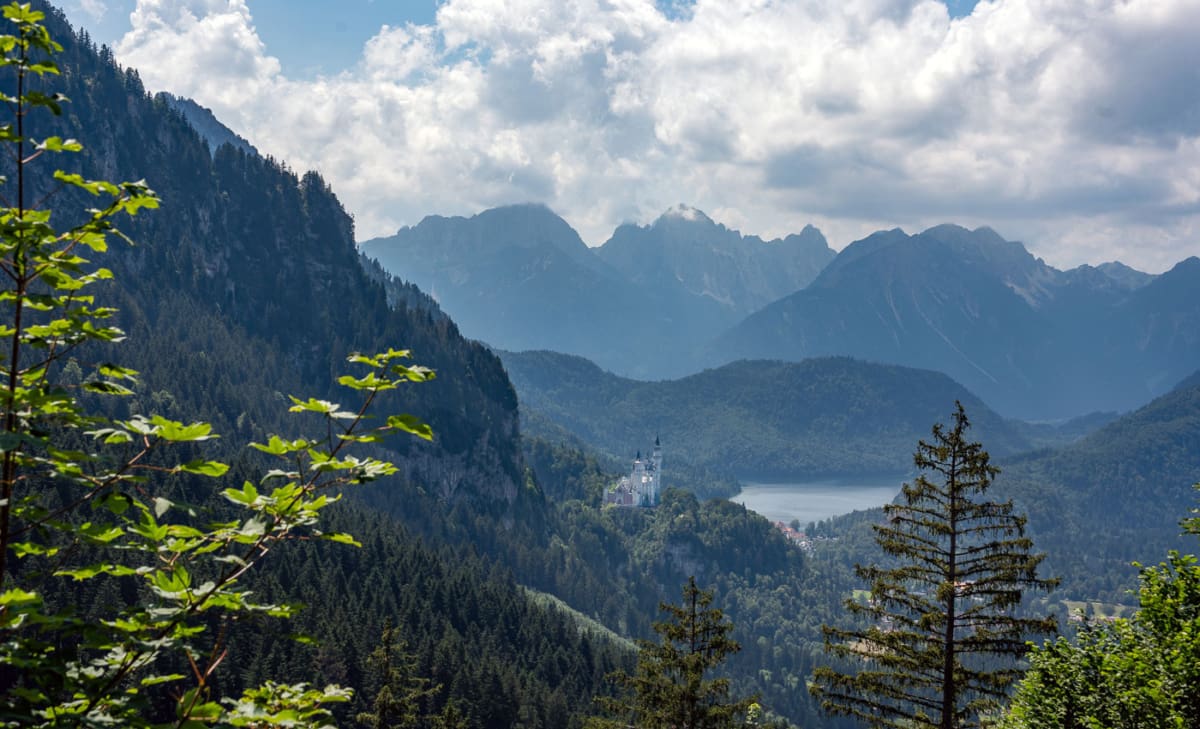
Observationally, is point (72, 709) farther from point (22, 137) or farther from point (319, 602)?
point (319, 602)

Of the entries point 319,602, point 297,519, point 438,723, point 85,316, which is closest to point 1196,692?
point 297,519

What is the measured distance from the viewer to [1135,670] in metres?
24.7

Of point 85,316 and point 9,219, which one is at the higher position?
point 9,219

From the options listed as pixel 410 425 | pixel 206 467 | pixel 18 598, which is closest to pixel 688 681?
pixel 410 425

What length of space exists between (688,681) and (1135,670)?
13.8 meters

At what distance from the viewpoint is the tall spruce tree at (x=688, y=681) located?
27.4 metres

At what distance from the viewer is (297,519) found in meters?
5.98

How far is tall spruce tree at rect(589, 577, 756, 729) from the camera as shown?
2744 cm

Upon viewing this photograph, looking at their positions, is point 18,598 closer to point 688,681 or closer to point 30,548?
point 30,548

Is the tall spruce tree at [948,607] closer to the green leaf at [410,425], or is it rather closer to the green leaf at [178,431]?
the green leaf at [410,425]

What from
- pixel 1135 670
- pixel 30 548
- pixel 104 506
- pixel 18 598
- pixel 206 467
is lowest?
pixel 1135 670

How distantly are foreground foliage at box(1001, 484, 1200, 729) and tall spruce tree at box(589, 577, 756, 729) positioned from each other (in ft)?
34.7

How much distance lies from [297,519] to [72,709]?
2216 mm

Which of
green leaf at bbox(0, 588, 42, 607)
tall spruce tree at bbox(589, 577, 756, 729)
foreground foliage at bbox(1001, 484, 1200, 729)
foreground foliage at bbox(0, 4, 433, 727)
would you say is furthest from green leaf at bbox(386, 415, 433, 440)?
foreground foliage at bbox(1001, 484, 1200, 729)
